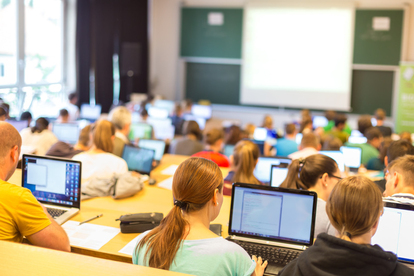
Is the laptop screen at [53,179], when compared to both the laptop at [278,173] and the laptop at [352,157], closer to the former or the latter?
the laptop at [278,173]

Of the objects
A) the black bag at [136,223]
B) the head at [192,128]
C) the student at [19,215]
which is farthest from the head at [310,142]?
the student at [19,215]

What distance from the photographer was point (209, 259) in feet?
5.51

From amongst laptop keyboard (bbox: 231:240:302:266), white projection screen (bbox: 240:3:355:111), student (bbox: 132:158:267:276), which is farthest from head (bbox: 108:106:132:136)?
white projection screen (bbox: 240:3:355:111)

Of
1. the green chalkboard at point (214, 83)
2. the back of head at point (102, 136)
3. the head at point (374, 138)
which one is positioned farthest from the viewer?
the green chalkboard at point (214, 83)

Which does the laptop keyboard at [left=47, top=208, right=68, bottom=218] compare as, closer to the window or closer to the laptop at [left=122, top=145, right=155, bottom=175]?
the laptop at [left=122, top=145, right=155, bottom=175]

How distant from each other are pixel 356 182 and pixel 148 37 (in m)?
10.3

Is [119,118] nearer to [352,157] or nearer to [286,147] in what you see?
[286,147]

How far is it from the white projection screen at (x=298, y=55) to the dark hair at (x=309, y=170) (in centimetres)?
783

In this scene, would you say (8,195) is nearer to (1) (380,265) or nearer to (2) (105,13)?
(1) (380,265)

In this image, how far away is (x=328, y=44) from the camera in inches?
394

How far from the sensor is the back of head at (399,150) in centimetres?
355

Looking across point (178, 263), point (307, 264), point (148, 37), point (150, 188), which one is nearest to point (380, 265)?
point (307, 264)

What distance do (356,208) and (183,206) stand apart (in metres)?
0.66

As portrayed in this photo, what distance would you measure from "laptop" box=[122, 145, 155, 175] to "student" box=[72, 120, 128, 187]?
20.4 inches
